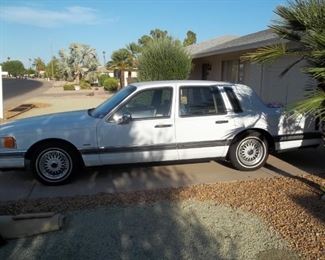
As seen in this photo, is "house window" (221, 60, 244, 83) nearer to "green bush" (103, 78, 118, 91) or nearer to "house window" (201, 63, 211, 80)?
"house window" (201, 63, 211, 80)

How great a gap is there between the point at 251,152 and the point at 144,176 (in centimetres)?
189

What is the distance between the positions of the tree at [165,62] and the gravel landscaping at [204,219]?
13695mm

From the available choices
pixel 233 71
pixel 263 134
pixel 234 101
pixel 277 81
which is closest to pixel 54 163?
pixel 234 101

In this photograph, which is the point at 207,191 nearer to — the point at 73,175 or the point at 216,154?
the point at 216,154

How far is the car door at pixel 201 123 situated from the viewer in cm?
651

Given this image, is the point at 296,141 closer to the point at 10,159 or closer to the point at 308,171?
the point at 308,171

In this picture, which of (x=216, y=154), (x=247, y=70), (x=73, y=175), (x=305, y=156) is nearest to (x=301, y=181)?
(x=216, y=154)

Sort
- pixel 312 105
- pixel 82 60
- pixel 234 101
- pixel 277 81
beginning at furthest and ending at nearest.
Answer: pixel 82 60 < pixel 277 81 < pixel 234 101 < pixel 312 105

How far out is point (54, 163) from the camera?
6.16m

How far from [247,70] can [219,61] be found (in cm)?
425

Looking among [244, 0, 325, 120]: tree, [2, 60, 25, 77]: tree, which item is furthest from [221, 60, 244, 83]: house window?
[2, 60, 25, 77]: tree

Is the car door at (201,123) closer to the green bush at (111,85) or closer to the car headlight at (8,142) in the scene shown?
the car headlight at (8,142)

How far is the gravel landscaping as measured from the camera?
397 centimetres

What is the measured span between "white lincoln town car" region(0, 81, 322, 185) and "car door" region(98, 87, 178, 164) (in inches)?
0.6
